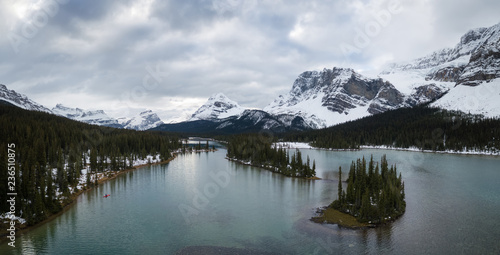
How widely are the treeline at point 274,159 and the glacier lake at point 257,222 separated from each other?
32.4ft

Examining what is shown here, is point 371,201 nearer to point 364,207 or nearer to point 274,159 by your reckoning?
point 364,207

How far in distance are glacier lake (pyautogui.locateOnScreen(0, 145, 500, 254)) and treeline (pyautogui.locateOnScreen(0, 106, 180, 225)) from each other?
3.84 meters

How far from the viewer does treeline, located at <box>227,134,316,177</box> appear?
78.2 m

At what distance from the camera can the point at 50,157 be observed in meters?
74.0

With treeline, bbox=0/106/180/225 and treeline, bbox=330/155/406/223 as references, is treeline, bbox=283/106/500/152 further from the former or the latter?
treeline, bbox=0/106/180/225

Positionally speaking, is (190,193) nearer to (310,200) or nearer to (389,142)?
(310,200)

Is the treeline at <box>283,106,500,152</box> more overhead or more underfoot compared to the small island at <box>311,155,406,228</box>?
more overhead

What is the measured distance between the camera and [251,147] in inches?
4801

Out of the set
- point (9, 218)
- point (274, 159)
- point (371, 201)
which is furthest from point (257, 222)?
point (274, 159)

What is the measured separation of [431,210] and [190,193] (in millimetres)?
43014

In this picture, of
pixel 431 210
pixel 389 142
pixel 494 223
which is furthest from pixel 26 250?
pixel 389 142

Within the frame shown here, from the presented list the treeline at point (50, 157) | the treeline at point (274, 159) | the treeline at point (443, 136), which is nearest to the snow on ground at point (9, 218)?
the treeline at point (50, 157)

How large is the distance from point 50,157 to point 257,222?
61072mm

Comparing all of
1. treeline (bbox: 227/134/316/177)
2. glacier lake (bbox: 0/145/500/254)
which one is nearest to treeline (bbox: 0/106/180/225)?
glacier lake (bbox: 0/145/500/254)
